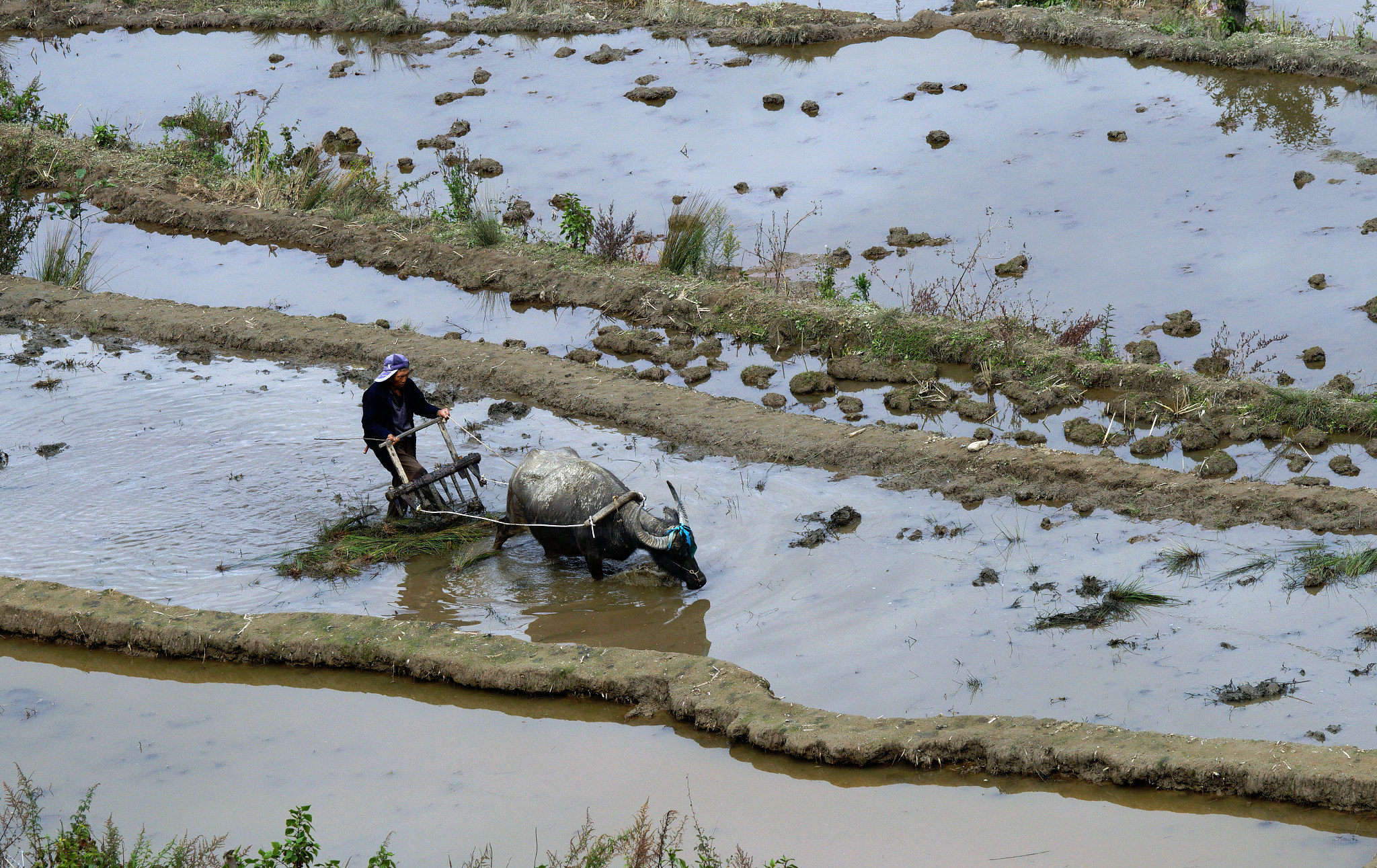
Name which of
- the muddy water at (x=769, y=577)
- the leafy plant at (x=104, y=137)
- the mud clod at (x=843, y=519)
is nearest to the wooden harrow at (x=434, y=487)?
the muddy water at (x=769, y=577)

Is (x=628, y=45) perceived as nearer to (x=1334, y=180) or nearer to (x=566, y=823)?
(x=1334, y=180)

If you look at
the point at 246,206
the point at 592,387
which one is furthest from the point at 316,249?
the point at 592,387

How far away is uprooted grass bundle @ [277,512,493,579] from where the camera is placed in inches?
285

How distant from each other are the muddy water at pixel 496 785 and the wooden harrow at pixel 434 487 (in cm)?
133

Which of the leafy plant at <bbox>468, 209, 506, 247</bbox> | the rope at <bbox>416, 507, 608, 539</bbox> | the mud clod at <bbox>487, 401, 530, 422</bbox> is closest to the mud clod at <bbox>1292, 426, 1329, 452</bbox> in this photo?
the rope at <bbox>416, 507, 608, 539</bbox>

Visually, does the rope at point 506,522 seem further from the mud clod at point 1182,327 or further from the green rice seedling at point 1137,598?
the mud clod at point 1182,327

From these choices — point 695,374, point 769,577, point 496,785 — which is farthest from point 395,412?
point 496,785

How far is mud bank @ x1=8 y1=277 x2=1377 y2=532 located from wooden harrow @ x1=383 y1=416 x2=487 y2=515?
1.80 meters

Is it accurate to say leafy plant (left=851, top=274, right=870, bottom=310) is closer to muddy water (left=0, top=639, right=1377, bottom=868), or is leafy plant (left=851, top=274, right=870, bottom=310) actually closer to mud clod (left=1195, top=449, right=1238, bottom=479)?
mud clod (left=1195, top=449, right=1238, bottom=479)

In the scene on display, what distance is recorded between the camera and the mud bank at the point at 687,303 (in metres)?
8.58

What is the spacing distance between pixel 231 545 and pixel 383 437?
3.82ft

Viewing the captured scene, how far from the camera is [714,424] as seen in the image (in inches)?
346

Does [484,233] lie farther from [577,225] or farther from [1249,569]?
[1249,569]

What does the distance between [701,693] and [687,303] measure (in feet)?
18.2
